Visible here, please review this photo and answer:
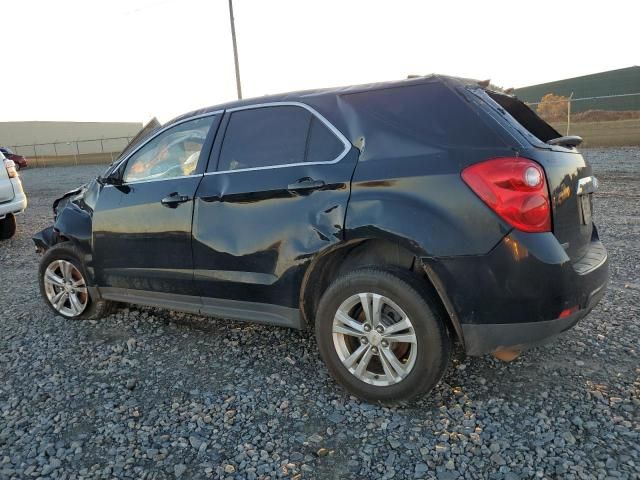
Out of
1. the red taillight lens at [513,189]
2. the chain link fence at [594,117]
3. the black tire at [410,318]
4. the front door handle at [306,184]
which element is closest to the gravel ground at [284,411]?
the black tire at [410,318]

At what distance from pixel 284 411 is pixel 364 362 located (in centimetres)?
54

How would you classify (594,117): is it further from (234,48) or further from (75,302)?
(75,302)

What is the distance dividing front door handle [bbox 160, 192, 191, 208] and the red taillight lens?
77.6 inches

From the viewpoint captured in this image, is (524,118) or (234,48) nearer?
(524,118)

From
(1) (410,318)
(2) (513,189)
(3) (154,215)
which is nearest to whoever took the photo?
(2) (513,189)

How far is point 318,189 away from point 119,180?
199 cm

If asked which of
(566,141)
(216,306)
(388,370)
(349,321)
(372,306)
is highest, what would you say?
(566,141)

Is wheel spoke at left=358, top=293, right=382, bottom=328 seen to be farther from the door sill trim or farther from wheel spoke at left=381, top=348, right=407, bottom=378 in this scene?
the door sill trim

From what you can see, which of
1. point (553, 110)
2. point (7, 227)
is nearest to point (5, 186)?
point (7, 227)

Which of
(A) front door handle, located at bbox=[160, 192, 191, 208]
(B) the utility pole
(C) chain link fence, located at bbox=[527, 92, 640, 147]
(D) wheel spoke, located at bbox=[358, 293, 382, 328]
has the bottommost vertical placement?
(C) chain link fence, located at bbox=[527, 92, 640, 147]

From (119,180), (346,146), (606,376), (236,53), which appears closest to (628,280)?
(606,376)

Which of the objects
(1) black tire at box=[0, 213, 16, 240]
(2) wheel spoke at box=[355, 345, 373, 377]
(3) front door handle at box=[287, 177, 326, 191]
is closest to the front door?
(3) front door handle at box=[287, 177, 326, 191]

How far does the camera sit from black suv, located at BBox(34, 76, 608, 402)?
2.55 meters

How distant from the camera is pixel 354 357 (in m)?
2.95
